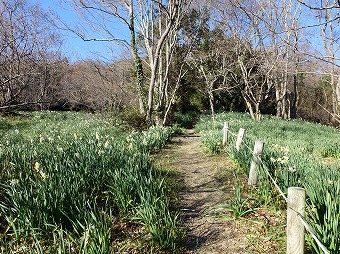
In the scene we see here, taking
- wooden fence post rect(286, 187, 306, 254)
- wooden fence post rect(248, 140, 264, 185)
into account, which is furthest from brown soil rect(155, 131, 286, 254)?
wooden fence post rect(286, 187, 306, 254)

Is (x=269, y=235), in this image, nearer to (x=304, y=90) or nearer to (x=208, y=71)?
(x=208, y=71)

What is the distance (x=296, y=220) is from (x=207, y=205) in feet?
6.14

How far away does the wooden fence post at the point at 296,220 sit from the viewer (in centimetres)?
204

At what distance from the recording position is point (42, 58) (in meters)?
3.59

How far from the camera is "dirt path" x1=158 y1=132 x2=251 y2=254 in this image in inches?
115

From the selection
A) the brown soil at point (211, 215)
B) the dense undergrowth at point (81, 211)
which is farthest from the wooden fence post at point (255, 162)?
the dense undergrowth at point (81, 211)

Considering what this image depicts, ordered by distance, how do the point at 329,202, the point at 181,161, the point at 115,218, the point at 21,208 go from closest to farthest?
1. the point at 329,202
2. the point at 21,208
3. the point at 115,218
4. the point at 181,161

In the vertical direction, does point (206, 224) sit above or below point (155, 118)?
below

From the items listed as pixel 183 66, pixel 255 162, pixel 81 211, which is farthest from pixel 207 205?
pixel 183 66

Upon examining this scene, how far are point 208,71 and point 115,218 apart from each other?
16.6 m

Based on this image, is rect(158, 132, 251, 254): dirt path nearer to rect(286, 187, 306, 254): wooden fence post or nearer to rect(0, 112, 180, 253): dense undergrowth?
rect(0, 112, 180, 253): dense undergrowth

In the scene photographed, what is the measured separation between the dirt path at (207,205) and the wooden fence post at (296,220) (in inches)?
32.1

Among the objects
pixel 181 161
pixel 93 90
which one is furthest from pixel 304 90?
pixel 181 161

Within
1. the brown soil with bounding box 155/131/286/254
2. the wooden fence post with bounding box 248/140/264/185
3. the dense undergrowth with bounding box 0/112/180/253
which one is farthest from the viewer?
the wooden fence post with bounding box 248/140/264/185
